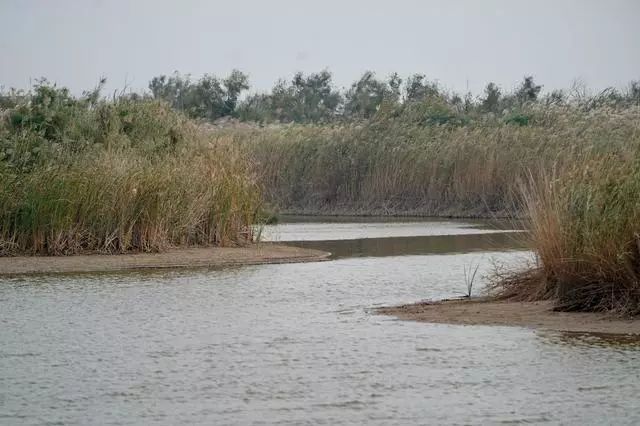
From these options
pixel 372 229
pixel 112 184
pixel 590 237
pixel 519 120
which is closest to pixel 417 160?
pixel 519 120

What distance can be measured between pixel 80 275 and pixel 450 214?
2113 centimetres

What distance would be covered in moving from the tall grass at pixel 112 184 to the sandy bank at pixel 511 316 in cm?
799

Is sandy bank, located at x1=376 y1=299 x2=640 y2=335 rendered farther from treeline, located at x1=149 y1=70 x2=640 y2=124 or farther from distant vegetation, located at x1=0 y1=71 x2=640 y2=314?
treeline, located at x1=149 y1=70 x2=640 y2=124

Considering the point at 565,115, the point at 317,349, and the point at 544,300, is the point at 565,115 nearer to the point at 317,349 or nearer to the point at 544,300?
the point at 544,300

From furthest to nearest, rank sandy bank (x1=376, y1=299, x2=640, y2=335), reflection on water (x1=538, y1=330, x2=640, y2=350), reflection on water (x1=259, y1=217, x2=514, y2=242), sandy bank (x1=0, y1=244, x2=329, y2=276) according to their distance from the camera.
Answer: reflection on water (x1=259, y1=217, x2=514, y2=242)
sandy bank (x1=0, y1=244, x2=329, y2=276)
sandy bank (x1=376, y1=299, x2=640, y2=335)
reflection on water (x1=538, y1=330, x2=640, y2=350)

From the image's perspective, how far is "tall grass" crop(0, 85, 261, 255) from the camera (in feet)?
66.5

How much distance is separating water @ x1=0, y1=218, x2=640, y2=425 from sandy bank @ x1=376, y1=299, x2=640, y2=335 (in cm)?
30

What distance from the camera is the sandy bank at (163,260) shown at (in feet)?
62.0

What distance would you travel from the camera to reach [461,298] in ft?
49.1

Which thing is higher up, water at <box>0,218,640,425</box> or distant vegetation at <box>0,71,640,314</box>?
distant vegetation at <box>0,71,640,314</box>

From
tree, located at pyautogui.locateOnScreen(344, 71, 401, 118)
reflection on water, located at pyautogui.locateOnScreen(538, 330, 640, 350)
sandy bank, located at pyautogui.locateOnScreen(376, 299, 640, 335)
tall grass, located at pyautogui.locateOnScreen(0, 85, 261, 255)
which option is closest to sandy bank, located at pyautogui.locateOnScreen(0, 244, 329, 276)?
tall grass, located at pyautogui.locateOnScreen(0, 85, 261, 255)

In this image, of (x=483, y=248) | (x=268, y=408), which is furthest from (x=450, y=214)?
(x=268, y=408)

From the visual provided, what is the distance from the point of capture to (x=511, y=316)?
1300 cm

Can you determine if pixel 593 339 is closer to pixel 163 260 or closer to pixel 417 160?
pixel 163 260
